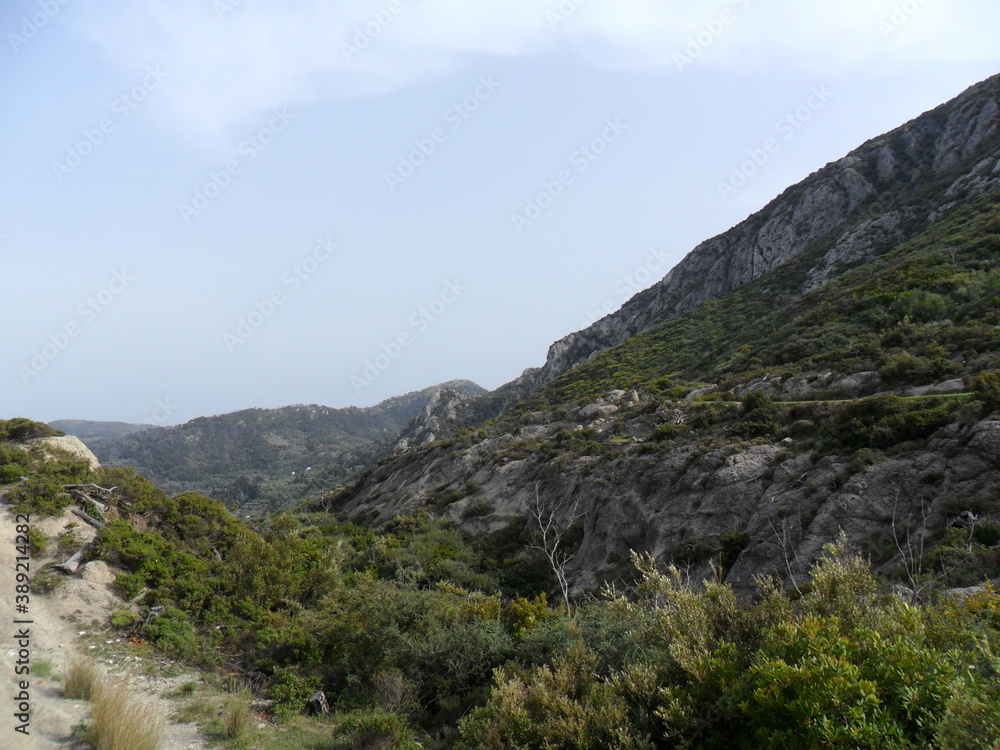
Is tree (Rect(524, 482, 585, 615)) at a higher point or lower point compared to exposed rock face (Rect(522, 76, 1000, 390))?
lower

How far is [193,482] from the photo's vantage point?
4414 inches

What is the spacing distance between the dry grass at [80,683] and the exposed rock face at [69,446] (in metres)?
9.91

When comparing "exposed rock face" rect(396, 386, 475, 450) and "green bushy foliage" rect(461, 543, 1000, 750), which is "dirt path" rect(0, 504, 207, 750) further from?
"exposed rock face" rect(396, 386, 475, 450)

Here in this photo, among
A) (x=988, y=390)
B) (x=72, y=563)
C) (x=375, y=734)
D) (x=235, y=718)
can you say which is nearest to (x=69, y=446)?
(x=72, y=563)

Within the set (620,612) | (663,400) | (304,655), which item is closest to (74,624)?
(304,655)

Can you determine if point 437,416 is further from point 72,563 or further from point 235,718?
point 235,718

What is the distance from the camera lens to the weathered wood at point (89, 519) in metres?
13.3

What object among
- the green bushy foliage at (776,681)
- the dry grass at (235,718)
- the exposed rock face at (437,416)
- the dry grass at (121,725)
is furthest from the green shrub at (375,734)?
the exposed rock face at (437,416)

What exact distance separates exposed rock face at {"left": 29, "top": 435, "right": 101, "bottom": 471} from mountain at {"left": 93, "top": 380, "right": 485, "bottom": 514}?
212ft

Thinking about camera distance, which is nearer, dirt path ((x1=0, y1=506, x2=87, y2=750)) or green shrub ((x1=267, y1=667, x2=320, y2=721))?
dirt path ((x1=0, y1=506, x2=87, y2=750))

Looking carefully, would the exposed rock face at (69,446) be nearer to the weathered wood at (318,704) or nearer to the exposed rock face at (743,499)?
the weathered wood at (318,704)

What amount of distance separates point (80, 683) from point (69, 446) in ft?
39.4

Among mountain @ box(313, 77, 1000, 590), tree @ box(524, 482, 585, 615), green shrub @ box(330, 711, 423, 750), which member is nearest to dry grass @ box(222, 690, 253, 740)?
green shrub @ box(330, 711, 423, 750)

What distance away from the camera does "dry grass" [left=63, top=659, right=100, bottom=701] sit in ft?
25.8
